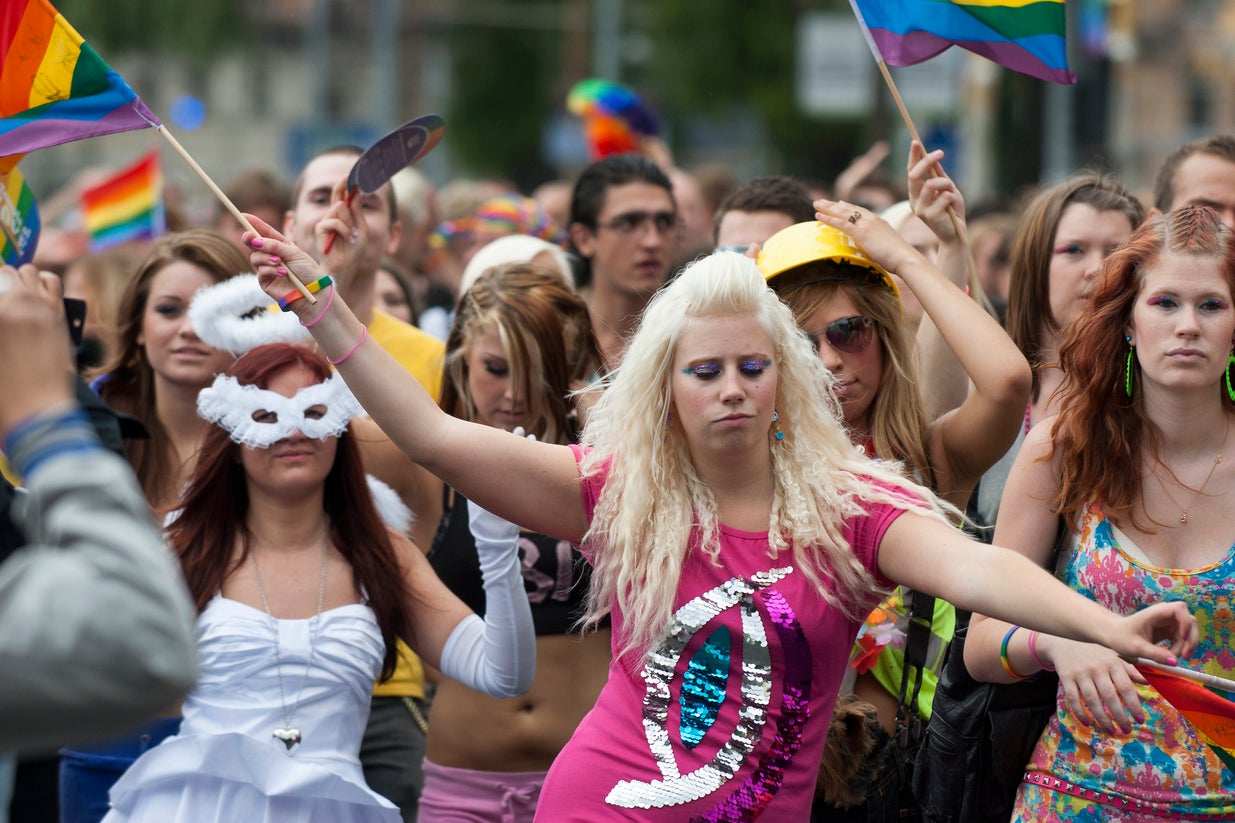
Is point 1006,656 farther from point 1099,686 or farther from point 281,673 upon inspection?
point 281,673

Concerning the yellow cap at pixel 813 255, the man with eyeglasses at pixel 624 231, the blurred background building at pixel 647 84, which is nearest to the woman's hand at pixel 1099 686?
the yellow cap at pixel 813 255

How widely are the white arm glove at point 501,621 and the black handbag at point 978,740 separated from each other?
1000 mm

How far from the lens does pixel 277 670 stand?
4.03 m

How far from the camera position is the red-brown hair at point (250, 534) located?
419 cm

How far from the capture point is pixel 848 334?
418 centimetres

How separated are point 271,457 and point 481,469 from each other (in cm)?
108

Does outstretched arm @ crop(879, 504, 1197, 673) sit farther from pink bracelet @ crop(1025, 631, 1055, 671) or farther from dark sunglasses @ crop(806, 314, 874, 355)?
dark sunglasses @ crop(806, 314, 874, 355)

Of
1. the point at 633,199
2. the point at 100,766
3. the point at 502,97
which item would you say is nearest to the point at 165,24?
the point at 502,97

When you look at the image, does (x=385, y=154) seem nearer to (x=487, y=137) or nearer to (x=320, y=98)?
(x=320, y=98)

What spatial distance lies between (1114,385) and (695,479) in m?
1.02

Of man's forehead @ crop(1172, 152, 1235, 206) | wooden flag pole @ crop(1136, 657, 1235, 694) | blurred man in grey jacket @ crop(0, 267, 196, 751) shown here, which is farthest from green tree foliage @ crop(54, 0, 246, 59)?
blurred man in grey jacket @ crop(0, 267, 196, 751)

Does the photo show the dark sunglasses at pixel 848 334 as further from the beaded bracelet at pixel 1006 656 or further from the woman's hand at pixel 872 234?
the beaded bracelet at pixel 1006 656

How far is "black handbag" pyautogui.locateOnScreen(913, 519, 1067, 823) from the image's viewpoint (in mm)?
3689

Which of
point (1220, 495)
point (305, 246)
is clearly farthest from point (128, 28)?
point (1220, 495)
